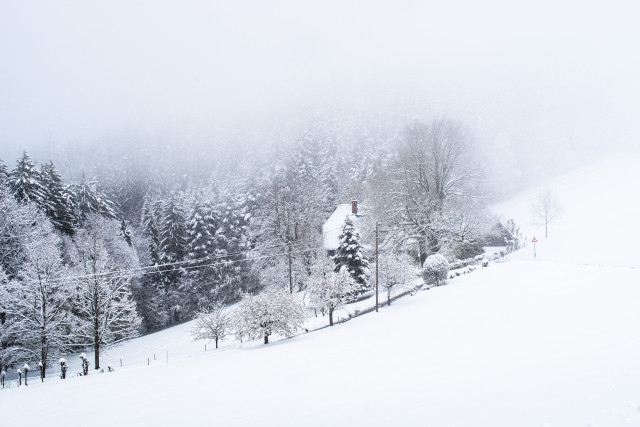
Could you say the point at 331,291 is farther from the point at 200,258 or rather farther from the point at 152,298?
the point at 200,258

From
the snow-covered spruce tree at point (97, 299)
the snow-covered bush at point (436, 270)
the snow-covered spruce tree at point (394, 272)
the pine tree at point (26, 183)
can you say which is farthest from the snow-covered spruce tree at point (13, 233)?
the snow-covered bush at point (436, 270)

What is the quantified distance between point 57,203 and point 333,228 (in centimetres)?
3017

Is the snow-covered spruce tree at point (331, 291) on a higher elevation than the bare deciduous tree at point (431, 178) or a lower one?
→ lower

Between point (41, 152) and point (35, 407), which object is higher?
point (41, 152)

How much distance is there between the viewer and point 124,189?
253 feet

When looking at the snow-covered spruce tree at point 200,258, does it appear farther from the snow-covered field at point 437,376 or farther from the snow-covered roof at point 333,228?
the snow-covered field at point 437,376

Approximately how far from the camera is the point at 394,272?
22781 millimetres

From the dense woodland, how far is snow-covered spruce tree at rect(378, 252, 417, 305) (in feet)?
0.44

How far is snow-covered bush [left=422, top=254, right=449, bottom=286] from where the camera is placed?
72.7 ft

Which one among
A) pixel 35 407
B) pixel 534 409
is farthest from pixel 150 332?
pixel 534 409

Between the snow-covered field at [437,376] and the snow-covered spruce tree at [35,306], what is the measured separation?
410 inches

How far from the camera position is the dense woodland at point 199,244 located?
2297 cm

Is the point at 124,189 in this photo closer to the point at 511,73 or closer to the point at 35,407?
the point at 35,407

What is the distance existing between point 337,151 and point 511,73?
77356 millimetres
